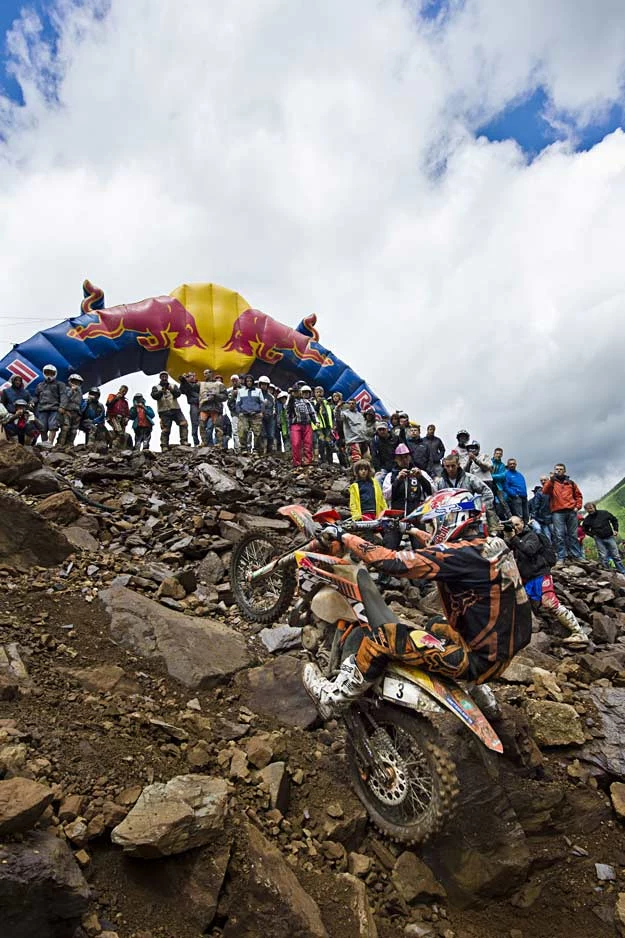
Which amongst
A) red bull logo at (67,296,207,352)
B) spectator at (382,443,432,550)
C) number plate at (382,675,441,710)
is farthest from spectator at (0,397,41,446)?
number plate at (382,675,441,710)

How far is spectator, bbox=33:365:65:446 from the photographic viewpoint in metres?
15.2

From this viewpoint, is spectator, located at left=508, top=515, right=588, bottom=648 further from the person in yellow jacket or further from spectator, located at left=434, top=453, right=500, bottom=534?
the person in yellow jacket

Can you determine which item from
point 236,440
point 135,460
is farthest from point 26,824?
point 236,440

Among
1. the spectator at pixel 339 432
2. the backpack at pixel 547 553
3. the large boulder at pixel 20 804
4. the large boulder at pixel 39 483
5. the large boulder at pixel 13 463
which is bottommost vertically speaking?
the large boulder at pixel 20 804

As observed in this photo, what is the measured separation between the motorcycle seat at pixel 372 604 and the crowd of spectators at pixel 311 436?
16.2 ft

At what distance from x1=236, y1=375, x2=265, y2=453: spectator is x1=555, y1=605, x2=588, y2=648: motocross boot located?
36.2 feet

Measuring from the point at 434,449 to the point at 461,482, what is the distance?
175 inches

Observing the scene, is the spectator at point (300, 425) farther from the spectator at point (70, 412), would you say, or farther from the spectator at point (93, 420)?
the spectator at point (70, 412)

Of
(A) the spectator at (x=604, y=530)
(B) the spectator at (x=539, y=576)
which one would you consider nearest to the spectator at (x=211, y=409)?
(A) the spectator at (x=604, y=530)

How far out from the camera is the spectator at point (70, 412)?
15367 mm

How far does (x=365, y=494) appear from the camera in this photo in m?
8.88

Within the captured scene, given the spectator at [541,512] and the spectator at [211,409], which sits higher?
the spectator at [211,409]

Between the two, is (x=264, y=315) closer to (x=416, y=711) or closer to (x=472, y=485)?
(x=472, y=485)

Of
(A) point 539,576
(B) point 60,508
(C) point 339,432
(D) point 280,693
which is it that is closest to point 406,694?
(D) point 280,693
